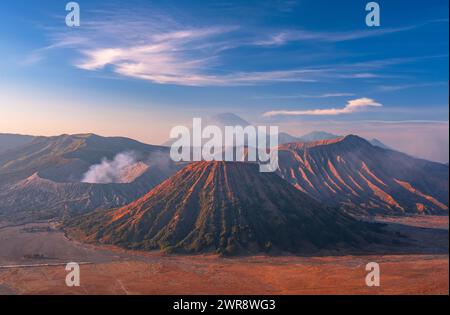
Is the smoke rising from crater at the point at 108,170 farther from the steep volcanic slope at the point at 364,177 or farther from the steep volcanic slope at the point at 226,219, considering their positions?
the steep volcanic slope at the point at 364,177

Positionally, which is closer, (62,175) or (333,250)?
(333,250)

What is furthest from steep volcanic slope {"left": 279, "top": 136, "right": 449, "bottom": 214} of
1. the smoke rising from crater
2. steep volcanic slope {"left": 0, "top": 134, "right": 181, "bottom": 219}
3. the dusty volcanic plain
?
the smoke rising from crater

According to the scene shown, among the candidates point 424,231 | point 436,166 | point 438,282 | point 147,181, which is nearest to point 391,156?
point 436,166

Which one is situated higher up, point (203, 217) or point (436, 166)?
point (436, 166)

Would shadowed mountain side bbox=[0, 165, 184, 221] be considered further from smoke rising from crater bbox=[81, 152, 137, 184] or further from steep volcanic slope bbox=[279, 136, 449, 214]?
steep volcanic slope bbox=[279, 136, 449, 214]

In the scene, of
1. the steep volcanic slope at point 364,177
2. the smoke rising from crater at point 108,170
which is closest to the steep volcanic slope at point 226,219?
the steep volcanic slope at point 364,177

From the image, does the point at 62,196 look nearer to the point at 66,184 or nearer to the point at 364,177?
the point at 66,184
